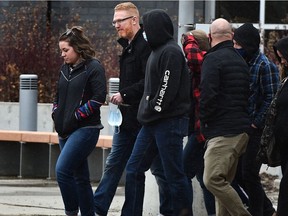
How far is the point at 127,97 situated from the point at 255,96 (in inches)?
41.8

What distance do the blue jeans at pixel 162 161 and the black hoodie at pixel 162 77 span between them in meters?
0.09

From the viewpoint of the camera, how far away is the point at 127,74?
8.36 m

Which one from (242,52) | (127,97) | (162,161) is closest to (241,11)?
(242,52)

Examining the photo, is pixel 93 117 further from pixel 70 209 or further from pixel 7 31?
pixel 7 31

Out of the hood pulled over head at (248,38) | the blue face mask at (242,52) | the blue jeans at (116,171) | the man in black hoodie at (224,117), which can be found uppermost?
the hood pulled over head at (248,38)

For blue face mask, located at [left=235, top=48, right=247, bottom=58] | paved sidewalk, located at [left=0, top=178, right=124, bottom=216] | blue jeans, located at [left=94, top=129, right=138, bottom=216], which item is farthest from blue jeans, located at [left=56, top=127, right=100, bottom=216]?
blue face mask, located at [left=235, top=48, right=247, bottom=58]

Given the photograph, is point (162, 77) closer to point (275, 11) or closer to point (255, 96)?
point (255, 96)

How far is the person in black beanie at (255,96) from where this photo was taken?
826 centimetres

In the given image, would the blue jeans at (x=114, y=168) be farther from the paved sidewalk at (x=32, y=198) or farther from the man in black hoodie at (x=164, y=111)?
the paved sidewalk at (x=32, y=198)

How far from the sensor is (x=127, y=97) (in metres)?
8.24

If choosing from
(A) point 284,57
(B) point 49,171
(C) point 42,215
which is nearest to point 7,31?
(B) point 49,171

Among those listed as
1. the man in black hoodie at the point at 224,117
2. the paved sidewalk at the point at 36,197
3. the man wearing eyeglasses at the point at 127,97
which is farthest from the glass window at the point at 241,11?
the man in black hoodie at the point at 224,117

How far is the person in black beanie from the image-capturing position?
8.26m

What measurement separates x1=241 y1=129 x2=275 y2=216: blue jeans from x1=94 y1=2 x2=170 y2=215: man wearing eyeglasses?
27.7 inches
